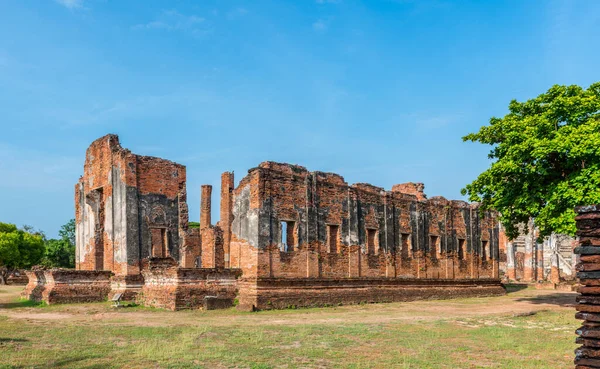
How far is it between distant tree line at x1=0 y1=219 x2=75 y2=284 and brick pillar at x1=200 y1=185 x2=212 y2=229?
19821 mm

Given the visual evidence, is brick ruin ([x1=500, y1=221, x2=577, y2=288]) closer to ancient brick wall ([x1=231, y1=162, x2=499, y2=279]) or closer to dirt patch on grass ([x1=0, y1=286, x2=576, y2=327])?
ancient brick wall ([x1=231, y1=162, x2=499, y2=279])

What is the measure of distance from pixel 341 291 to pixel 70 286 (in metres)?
10.2

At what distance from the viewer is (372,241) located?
75.8 feet

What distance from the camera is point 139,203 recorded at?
891 inches

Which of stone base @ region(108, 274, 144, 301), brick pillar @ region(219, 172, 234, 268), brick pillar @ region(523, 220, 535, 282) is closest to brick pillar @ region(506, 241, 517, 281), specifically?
brick pillar @ region(523, 220, 535, 282)

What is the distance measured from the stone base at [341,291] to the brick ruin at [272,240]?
4 centimetres

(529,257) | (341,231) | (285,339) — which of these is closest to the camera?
(285,339)

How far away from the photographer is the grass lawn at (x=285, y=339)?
896cm

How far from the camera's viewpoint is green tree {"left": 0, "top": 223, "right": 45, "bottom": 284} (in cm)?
4522

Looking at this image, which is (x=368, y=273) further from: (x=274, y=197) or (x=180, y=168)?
(x=180, y=168)

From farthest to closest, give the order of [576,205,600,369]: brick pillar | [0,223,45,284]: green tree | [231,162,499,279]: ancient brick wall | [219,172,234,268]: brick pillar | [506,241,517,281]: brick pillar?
[506,241,517,281]: brick pillar < [0,223,45,284]: green tree < [219,172,234,268]: brick pillar < [231,162,499,279]: ancient brick wall < [576,205,600,369]: brick pillar

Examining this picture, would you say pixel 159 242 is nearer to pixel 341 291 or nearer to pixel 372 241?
pixel 341 291

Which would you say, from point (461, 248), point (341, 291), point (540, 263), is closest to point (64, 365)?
point (341, 291)

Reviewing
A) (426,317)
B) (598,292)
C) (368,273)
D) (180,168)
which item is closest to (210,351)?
(598,292)
